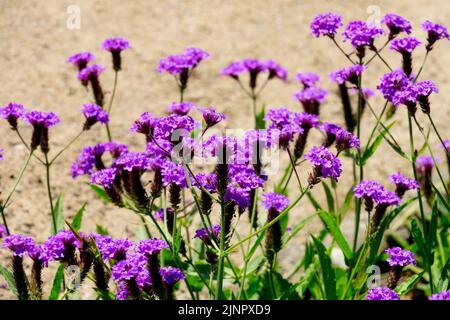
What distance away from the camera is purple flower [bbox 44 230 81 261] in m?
3.08

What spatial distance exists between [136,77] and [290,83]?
1.50 m

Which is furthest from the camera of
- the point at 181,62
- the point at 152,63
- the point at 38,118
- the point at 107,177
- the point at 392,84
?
the point at 152,63

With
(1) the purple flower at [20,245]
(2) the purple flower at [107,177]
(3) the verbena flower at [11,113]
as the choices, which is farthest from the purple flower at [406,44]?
(1) the purple flower at [20,245]

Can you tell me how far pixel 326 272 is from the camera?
144 inches

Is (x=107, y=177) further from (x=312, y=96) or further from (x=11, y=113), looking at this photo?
(x=312, y=96)

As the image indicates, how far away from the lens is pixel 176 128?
2854 mm

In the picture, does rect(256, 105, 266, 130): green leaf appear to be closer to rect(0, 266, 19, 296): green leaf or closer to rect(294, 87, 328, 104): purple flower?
rect(294, 87, 328, 104): purple flower

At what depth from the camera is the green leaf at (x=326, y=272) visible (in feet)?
11.9

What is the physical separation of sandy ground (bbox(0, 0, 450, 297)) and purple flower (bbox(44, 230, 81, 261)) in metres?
1.50

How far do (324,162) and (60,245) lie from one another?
123 cm

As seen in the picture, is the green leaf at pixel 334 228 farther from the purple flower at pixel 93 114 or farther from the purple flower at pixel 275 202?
the purple flower at pixel 93 114

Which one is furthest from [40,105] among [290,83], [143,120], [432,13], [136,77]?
[432,13]

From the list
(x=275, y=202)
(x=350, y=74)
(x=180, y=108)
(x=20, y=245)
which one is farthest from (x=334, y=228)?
(x=20, y=245)

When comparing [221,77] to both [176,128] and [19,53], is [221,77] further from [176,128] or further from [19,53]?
[176,128]
